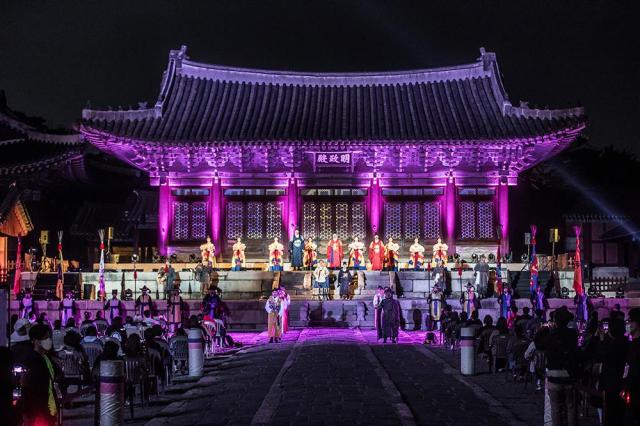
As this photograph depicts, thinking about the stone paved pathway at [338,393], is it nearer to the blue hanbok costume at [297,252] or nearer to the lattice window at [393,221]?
the blue hanbok costume at [297,252]

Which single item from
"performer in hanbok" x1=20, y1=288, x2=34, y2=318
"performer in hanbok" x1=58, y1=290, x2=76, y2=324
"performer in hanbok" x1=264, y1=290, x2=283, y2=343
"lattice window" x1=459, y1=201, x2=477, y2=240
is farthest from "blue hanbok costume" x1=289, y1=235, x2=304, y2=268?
"performer in hanbok" x1=20, y1=288, x2=34, y2=318

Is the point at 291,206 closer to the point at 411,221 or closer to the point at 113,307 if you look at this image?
the point at 411,221

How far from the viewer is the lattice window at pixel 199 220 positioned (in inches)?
1426

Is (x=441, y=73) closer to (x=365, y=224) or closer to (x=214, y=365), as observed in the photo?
(x=365, y=224)

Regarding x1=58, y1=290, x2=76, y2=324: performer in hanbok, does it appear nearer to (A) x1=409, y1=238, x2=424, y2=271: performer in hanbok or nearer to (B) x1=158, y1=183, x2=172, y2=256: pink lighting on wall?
(B) x1=158, y1=183, x2=172, y2=256: pink lighting on wall

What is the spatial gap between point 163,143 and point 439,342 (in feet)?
50.3

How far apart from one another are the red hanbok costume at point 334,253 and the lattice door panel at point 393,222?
3054 millimetres

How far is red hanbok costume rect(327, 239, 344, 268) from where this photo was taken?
3353 cm

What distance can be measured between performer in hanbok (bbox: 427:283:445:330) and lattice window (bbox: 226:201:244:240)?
11.5 m

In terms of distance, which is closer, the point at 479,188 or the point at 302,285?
the point at 302,285

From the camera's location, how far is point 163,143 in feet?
113

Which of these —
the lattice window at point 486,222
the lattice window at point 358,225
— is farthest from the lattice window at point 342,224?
the lattice window at point 486,222

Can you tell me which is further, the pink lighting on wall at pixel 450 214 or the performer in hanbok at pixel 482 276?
the pink lighting on wall at pixel 450 214

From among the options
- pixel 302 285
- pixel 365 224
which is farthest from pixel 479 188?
pixel 302 285
